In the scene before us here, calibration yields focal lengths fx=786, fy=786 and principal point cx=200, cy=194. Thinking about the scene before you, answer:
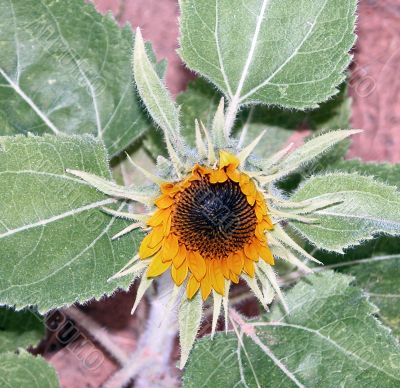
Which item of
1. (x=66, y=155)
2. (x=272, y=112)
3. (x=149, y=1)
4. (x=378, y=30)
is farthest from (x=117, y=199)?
(x=378, y=30)

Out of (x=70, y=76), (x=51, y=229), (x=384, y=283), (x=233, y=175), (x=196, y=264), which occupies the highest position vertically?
(x=70, y=76)

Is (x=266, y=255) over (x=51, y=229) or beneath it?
beneath

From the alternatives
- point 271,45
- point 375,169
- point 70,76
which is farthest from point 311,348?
point 70,76

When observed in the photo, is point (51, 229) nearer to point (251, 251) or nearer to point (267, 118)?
point (251, 251)

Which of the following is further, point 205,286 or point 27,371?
point 27,371

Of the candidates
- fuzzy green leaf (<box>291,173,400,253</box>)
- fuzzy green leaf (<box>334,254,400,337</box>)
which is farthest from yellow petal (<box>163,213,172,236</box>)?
fuzzy green leaf (<box>334,254,400,337</box>)

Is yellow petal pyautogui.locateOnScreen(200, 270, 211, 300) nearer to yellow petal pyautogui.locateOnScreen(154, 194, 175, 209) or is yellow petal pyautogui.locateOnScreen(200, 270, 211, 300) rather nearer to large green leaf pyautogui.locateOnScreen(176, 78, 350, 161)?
yellow petal pyautogui.locateOnScreen(154, 194, 175, 209)

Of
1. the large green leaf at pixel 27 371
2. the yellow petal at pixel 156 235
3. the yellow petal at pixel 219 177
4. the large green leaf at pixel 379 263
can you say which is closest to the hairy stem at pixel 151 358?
the large green leaf at pixel 27 371
